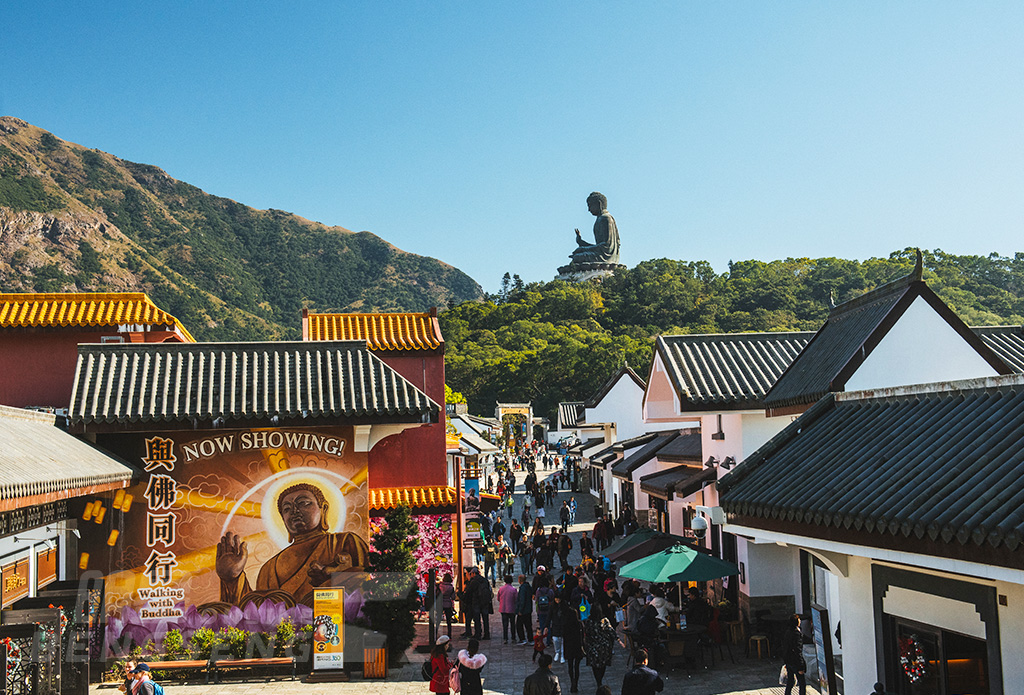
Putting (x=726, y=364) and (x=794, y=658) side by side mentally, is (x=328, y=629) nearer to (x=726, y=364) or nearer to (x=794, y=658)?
(x=794, y=658)

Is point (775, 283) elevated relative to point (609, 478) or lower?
elevated

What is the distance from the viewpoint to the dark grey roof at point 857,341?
13.1m

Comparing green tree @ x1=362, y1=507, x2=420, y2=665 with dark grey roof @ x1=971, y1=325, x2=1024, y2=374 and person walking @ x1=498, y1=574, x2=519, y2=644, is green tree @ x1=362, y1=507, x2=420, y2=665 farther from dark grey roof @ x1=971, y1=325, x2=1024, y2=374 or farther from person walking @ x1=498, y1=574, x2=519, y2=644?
dark grey roof @ x1=971, y1=325, x2=1024, y2=374

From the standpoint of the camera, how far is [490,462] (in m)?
70.2

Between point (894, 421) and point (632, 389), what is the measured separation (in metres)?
29.8

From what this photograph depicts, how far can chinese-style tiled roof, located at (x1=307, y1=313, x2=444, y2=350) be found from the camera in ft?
70.1

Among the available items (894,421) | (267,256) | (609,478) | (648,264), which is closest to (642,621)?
(894,421)

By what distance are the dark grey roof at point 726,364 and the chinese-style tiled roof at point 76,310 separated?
12.2m

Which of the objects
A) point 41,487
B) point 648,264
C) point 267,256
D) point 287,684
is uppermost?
point 267,256

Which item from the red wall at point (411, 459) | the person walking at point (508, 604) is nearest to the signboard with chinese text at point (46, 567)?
the red wall at point (411, 459)

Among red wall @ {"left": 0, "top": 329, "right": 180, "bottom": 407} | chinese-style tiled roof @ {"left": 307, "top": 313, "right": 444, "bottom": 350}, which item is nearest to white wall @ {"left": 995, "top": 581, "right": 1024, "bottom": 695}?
chinese-style tiled roof @ {"left": 307, "top": 313, "right": 444, "bottom": 350}

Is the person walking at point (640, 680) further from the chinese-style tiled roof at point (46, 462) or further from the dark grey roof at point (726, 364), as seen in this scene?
the dark grey roof at point (726, 364)

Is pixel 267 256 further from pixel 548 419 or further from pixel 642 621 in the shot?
pixel 642 621

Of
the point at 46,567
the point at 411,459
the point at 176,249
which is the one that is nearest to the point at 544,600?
the point at 411,459
